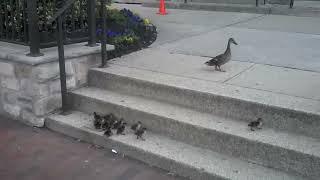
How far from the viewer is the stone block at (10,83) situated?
5000 mm

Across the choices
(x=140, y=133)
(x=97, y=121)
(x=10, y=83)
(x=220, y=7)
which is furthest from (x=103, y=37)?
(x=220, y=7)

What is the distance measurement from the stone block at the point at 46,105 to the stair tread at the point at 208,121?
242 millimetres

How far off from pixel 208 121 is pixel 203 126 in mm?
131

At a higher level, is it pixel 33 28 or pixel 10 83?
pixel 33 28

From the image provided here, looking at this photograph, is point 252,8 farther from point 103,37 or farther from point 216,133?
point 216,133

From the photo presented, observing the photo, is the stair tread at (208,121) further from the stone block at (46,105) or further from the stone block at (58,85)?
the stone block at (46,105)

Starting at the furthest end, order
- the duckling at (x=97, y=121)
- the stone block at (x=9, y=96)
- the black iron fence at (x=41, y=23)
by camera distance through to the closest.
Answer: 1. the stone block at (x=9, y=96)
2. the black iron fence at (x=41, y=23)
3. the duckling at (x=97, y=121)

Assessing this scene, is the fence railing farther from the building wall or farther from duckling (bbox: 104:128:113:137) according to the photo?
duckling (bbox: 104:128:113:137)

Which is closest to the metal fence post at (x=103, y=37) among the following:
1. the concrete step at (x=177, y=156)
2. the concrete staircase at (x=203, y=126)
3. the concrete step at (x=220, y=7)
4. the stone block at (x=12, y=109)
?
the concrete staircase at (x=203, y=126)

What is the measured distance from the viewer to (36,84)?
188 inches

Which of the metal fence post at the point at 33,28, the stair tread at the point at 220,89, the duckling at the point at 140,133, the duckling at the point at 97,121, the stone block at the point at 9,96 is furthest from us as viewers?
the stone block at the point at 9,96

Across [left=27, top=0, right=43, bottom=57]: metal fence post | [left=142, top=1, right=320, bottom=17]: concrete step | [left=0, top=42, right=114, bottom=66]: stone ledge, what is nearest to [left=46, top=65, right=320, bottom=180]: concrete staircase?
[left=0, top=42, right=114, bottom=66]: stone ledge

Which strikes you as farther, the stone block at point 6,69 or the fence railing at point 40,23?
the stone block at point 6,69

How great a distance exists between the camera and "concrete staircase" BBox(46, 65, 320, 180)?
356 centimetres
